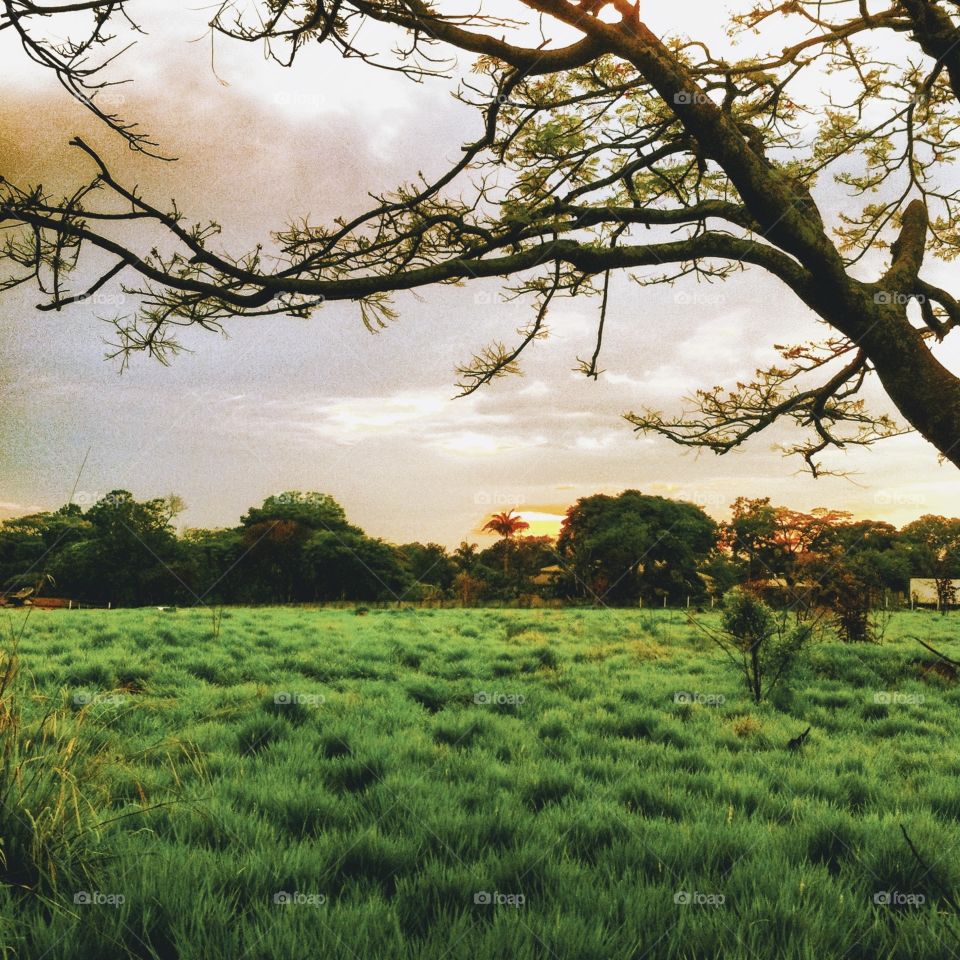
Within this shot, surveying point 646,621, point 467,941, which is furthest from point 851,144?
point 646,621

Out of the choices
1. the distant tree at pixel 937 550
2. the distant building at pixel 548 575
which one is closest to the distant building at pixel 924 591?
the distant tree at pixel 937 550

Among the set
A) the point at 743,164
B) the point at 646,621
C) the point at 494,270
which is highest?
the point at 743,164

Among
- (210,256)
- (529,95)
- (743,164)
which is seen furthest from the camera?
(529,95)

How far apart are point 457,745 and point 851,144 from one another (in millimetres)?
5740

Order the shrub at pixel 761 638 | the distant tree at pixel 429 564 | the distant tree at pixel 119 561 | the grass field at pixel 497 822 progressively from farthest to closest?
the distant tree at pixel 429 564
the distant tree at pixel 119 561
the shrub at pixel 761 638
the grass field at pixel 497 822

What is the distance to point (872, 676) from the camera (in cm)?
834

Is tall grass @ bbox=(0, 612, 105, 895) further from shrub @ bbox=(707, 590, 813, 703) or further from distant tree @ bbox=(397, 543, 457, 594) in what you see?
distant tree @ bbox=(397, 543, 457, 594)

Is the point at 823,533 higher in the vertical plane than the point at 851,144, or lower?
lower

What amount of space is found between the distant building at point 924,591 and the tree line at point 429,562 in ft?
2.71

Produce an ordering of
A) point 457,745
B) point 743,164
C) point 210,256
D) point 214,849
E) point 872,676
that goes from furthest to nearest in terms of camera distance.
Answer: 1. point 872,676
2. point 457,745
3. point 743,164
4. point 214,849
5. point 210,256

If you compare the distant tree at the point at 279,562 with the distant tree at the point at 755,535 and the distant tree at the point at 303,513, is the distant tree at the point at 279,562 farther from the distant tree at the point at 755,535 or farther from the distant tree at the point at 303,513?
the distant tree at the point at 755,535

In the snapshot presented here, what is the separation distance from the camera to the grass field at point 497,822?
7.65 ft

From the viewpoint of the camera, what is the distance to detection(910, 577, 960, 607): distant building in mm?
32531

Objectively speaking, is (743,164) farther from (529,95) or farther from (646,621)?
(646,621)
